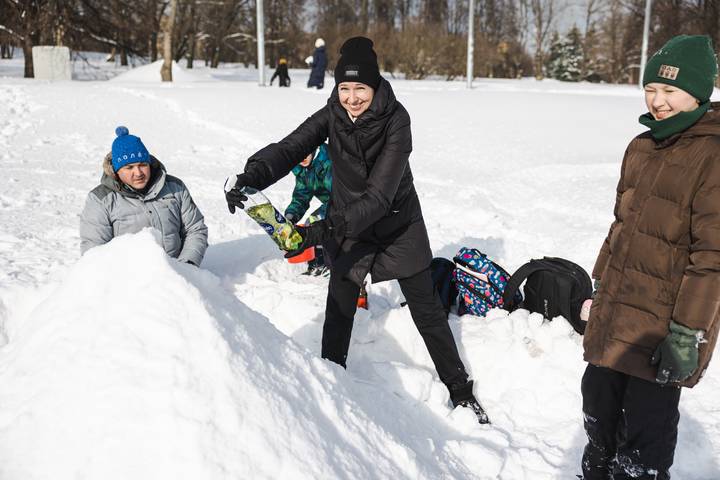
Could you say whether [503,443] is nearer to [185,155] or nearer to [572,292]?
[572,292]

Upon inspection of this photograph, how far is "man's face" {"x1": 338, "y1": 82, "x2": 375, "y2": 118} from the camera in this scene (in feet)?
8.11

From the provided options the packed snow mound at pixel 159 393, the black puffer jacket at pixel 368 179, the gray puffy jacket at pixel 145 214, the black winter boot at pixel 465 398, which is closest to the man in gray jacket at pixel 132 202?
the gray puffy jacket at pixel 145 214

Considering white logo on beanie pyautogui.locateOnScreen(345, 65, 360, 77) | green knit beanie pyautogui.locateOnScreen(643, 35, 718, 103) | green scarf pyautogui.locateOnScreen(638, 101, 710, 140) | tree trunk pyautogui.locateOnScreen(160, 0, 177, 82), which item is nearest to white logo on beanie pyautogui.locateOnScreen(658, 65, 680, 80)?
green knit beanie pyautogui.locateOnScreen(643, 35, 718, 103)

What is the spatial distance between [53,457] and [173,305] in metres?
0.51

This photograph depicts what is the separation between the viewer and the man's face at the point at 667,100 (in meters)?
1.88

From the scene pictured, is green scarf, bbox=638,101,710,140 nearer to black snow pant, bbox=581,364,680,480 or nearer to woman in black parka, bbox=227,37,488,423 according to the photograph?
black snow pant, bbox=581,364,680,480

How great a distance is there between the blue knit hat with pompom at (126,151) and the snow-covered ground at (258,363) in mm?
853

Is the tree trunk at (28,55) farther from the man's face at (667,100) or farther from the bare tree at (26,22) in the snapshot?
the man's face at (667,100)

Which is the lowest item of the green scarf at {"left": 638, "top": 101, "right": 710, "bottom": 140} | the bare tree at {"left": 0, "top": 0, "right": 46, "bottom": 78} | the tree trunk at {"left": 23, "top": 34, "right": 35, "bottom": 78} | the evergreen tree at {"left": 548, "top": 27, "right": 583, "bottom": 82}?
the green scarf at {"left": 638, "top": 101, "right": 710, "bottom": 140}

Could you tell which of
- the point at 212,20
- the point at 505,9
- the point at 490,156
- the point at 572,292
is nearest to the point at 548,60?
the point at 505,9

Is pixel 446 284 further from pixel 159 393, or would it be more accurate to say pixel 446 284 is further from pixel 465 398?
pixel 159 393

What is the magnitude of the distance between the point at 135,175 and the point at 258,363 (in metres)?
2.22

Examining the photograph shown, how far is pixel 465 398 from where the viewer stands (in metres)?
2.89

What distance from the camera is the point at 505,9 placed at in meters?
46.5
